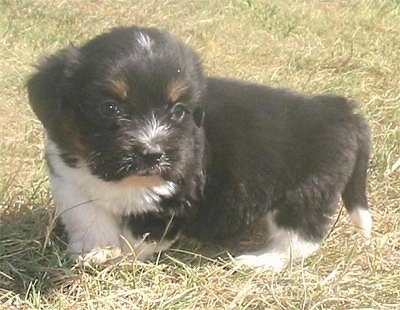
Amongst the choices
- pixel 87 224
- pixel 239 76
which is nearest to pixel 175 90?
pixel 87 224

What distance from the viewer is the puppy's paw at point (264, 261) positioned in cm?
440

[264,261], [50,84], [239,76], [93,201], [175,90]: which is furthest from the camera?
[239,76]

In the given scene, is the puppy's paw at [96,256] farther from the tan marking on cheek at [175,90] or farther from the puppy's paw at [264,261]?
the tan marking on cheek at [175,90]

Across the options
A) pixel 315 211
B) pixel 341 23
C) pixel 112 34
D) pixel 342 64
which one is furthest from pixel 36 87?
pixel 341 23

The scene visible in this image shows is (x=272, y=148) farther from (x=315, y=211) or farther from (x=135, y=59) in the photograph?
(x=135, y=59)

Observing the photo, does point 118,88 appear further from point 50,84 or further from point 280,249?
point 280,249

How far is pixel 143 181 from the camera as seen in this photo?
3859 millimetres

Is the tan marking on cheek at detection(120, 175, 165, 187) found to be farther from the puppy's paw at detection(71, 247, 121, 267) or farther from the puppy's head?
the puppy's paw at detection(71, 247, 121, 267)

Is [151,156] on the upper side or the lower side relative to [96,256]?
upper

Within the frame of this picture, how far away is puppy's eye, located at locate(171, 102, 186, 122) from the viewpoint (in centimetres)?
383

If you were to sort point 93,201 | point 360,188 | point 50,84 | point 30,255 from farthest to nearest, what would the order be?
point 360,188, point 30,255, point 93,201, point 50,84

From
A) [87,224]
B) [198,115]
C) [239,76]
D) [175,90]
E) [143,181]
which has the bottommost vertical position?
[239,76]

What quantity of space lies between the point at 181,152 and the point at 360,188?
3.88ft

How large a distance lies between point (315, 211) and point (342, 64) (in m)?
3.33
